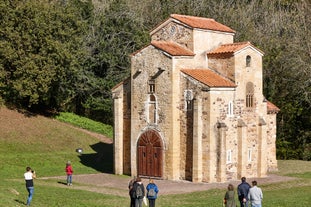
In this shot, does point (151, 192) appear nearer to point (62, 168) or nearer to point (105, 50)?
point (62, 168)

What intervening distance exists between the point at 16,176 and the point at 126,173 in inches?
295

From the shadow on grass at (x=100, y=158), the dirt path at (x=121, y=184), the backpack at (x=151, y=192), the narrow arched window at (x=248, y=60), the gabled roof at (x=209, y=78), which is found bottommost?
the dirt path at (x=121, y=184)

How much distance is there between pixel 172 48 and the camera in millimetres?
40031

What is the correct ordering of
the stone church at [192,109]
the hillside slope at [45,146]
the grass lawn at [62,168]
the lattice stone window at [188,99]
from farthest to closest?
the hillside slope at [45,146] → the lattice stone window at [188,99] → the stone church at [192,109] → the grass lawn at [62,168]

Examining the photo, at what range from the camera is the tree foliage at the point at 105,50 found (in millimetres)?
53375

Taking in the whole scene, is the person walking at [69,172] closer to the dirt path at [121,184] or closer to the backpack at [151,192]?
the dirt path at [121,184]

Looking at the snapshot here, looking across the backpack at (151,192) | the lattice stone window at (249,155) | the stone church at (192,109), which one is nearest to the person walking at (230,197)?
the backpack at (151,192)

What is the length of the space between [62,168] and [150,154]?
26.2ft

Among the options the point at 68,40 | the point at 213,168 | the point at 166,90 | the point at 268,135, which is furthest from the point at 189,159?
the point at 68,40

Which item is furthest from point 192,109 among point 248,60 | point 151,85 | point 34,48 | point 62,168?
point 34,48

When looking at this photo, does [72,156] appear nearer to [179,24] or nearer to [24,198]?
[179,24]

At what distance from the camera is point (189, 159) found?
38.7m

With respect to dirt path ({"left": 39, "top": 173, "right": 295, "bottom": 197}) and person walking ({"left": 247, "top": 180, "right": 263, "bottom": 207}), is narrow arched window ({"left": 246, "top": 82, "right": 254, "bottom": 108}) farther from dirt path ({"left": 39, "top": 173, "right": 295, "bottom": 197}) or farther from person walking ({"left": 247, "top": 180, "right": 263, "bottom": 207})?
person walking ({"left": 247, "top": 180, "right": 263, "bottom": 207})

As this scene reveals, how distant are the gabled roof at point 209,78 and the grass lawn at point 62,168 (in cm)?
701
